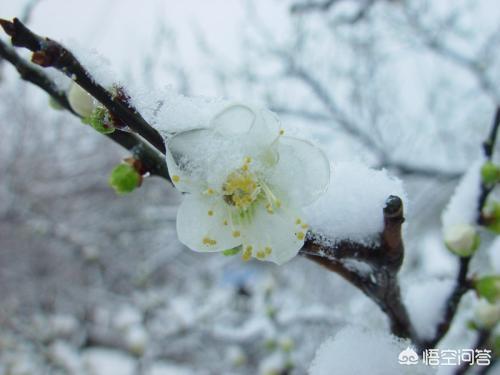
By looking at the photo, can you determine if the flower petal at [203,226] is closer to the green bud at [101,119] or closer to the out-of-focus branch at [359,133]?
the green bud at [101,119]

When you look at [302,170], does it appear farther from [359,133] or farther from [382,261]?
[359,133]

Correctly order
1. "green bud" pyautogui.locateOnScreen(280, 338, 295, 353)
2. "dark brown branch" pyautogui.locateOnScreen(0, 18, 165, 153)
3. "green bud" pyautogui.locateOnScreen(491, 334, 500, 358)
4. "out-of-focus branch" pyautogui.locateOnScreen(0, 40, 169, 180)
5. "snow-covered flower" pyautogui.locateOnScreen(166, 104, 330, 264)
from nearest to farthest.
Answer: "dark brown branch" pyautogui.locateOnScreen(0, 18, 165, 153) < "snow-covered flower" pyautogui.locateOnScreen(166, 104, 330, 264) < "out-of-focus branch" pyautogui.locateOnScreen(0, 40, 169, 180) < "green bud" pyautogui.locateOnScreen(491, 334, 500, 358) < "green bud" pyautogui.locateOnScreen(280, 338, 295, 353)

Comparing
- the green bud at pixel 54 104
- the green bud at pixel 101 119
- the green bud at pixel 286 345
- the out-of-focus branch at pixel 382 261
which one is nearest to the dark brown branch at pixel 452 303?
the out-of-focus branch at pixel 382 261

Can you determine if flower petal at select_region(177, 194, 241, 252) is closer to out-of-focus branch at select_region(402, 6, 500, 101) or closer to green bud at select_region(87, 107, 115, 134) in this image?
green bud at select_region(87, 107, 115, 134)

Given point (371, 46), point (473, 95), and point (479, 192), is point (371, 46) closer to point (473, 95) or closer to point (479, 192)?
point (473, 95)

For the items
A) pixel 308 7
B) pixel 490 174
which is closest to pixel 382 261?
pixel 490 174

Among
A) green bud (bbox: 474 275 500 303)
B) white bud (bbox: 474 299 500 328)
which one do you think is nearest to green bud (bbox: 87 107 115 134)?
green bud (bbox: 474 275 500 303)

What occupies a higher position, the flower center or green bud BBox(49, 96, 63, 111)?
green bud BBox(49, 96, 63, 111)
